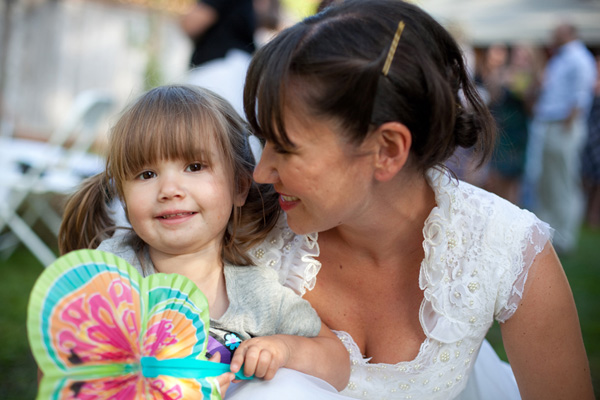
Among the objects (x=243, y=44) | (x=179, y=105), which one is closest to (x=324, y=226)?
(x=179, y=105)

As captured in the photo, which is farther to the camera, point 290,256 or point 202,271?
point 290,256

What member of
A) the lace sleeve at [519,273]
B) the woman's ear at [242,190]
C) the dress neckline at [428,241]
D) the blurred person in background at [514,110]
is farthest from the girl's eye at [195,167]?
the blurred person in background at [514,110]

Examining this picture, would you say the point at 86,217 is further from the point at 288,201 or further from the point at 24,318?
the point at 24,318

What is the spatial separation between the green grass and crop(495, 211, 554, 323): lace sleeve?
1648 mm

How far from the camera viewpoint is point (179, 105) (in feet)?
5.20

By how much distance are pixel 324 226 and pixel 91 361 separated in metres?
0.65

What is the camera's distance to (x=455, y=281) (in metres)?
1.65

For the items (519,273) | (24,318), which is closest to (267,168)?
(519,273)

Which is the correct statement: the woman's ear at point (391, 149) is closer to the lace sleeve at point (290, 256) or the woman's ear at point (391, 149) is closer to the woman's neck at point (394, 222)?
the woman's neck at point (394, 222)

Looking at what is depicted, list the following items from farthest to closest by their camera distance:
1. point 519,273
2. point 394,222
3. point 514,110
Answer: point 514,110 → point 394,222 → point 519,273

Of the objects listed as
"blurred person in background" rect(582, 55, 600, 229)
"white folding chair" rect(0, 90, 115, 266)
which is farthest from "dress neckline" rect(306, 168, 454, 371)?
"blurred person in background" rect(582, 55, 600, 229)

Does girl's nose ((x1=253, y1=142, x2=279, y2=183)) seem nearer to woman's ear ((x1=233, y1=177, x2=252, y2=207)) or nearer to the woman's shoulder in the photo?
woman's ear ((x1=233, y1=177, x2=252, y2=207))

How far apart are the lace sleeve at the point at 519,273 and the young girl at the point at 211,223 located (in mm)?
442

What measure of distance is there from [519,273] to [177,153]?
92cm
